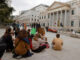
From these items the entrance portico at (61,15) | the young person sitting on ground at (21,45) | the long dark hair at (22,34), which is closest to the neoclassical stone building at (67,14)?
the entrance portico at (61,15)

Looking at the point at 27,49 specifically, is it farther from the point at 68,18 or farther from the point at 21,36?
the point at 68,18

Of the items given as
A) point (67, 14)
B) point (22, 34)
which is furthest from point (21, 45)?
point (67, 14)

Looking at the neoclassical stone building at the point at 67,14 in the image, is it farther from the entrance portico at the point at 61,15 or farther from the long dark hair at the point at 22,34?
the long dark hair at the point at 22,34

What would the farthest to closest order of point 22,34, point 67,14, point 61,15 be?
point 61,15, point 67,14, point 22,34

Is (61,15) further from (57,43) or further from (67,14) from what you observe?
(57,43)

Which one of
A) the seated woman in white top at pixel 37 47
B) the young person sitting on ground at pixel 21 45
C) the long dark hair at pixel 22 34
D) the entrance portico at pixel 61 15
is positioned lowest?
the seated woman in white top at pixel 37 47

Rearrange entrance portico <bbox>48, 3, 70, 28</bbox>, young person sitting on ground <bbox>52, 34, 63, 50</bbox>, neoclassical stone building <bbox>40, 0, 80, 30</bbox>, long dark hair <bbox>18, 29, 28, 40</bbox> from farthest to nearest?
entrance portico <bbox>48, 3, 70, 28</bbox>
neoclassical stone building <bbox>40, 0, 80, 30</bbox>
young person sitting on ground <bbox>52, 34, 63, 50</bbox>
long dark hair <bbox>18, 29, 28, 40</bbox>

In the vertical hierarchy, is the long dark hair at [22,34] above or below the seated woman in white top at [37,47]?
above

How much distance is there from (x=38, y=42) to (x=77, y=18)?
2600 cm

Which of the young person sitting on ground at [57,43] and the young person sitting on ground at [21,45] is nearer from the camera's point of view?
the young person sitting on ground at [21,45]

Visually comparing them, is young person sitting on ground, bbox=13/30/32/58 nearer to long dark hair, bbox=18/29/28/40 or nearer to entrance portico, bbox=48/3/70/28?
long dark hair, bbox=18/29/28/40

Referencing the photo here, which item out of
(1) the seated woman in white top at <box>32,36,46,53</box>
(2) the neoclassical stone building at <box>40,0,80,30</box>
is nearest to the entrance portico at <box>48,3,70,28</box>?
(2) the neoclassical stone building at <box>40,0,80,30</box>

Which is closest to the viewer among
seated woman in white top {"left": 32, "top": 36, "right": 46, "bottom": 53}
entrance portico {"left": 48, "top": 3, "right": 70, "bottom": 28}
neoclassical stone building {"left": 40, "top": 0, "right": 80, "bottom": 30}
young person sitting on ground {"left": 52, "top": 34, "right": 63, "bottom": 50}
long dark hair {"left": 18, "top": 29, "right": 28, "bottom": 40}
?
long dark hair {"left": 18, "top": 29, "right": 28, "bottom": 40}

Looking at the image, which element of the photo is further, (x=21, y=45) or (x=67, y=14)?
(x=67, y=14)
